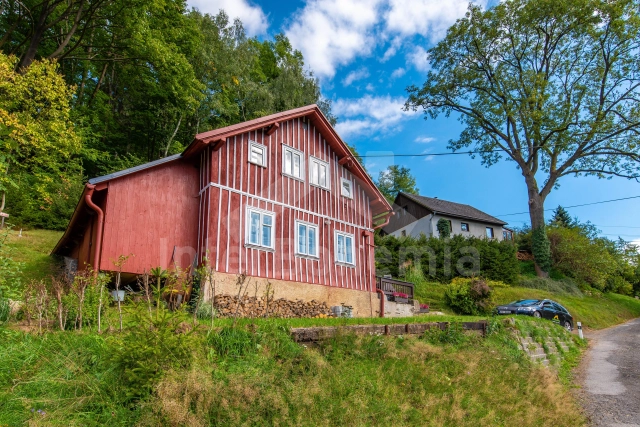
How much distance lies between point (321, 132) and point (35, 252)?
12714mm

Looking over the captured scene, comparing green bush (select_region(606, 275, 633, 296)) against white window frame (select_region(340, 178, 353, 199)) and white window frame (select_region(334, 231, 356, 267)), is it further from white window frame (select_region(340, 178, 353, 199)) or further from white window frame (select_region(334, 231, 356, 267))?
white window frame (select_region(340, 178, 353, 199))

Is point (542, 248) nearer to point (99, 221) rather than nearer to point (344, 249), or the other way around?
point (344, 249)

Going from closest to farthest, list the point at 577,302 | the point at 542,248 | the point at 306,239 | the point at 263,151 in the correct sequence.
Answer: the point at 263,151 < the point at 306,239 < the point at 577,302 < the point at 542,248

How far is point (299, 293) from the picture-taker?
1410 cm

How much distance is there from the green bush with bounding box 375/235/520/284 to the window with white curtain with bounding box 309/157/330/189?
12105 mm

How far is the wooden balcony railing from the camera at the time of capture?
18875 millimetres

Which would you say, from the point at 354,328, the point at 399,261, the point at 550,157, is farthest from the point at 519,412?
the point at 550,157

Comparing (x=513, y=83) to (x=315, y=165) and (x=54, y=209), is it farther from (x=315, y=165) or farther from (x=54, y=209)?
(x=54, y=209)

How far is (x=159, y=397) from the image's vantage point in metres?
4.62

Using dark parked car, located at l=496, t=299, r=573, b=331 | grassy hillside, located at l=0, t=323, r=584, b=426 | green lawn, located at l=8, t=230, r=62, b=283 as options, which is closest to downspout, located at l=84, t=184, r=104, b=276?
green lawn, located at l=8, t=230, r=62, b=283

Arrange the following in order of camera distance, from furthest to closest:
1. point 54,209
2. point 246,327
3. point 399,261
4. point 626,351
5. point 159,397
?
point 399,261, point 54,209, point 626,351, point 246,327, point 159,397

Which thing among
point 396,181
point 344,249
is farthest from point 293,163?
point 396,181

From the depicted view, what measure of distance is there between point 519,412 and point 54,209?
70.8 feet

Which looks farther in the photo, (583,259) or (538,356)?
(583,259)
